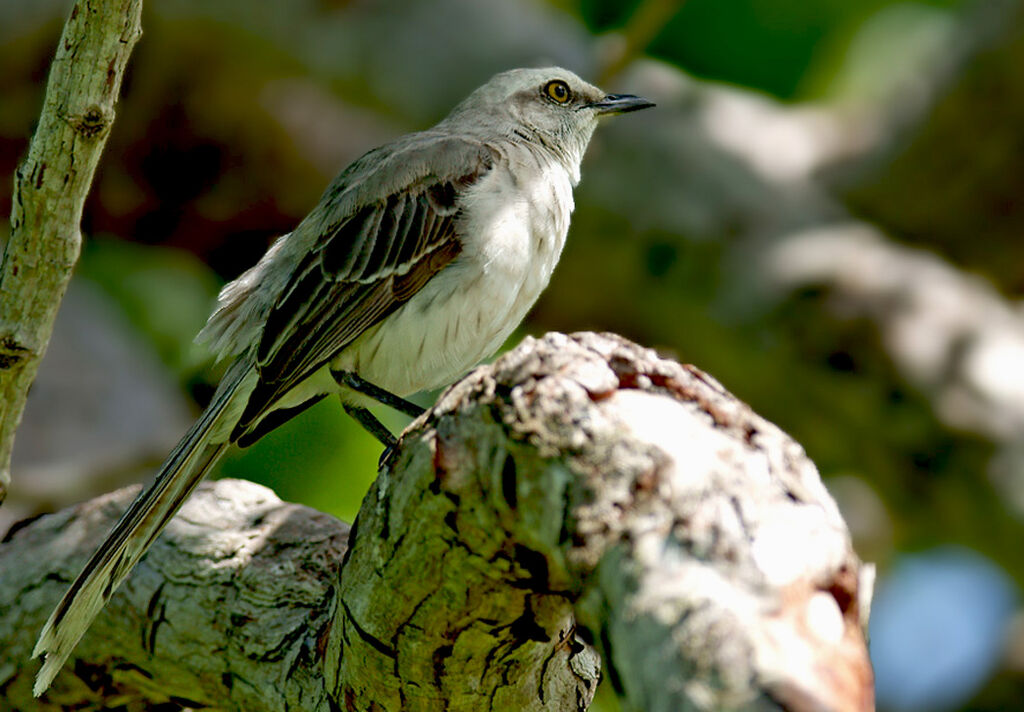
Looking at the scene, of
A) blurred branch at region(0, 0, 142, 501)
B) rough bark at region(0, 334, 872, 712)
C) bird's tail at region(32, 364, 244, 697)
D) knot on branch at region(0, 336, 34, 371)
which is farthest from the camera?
bird's tail at region(32, 364, 244, 697)

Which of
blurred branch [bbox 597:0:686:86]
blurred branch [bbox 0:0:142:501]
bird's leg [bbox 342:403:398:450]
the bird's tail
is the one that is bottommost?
the bird's tail

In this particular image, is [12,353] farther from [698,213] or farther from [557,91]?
[698,213]

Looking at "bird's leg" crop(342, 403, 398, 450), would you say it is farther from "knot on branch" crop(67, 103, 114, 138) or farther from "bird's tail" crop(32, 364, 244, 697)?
"knot on branch" crop(67, 103, 114, 138)

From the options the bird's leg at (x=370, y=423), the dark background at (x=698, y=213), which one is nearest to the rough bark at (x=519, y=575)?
the bird's leg at (x=370, y=423)

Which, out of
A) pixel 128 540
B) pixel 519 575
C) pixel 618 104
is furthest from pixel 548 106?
pixel 519 575

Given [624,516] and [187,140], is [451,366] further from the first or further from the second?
[187,140]

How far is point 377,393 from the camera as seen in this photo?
4.00 meters

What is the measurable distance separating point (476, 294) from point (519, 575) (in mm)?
1611

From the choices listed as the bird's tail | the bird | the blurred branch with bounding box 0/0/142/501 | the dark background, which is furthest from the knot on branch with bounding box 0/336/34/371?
the dark background

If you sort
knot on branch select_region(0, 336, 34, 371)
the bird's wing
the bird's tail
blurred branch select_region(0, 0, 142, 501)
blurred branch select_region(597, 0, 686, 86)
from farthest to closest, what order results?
1. blurred branch select_region(597, 0, 686, 86)
2. the bird's wing
3. the bird's tail
4. knot on branch select_region(0, 336, 34, 371)
5. blurred branch select_region(0, 0, 142, 501)

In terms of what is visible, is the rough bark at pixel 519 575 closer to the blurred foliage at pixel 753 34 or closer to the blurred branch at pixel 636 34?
the blurred branch at pixel 636 34

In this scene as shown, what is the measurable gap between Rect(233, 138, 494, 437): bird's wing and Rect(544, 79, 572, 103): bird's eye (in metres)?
0.93

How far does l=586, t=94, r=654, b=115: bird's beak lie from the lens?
4.97 m

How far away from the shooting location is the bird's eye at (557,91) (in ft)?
16.6
